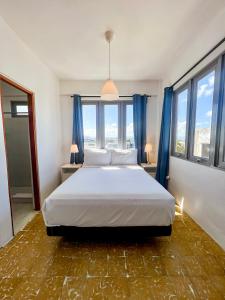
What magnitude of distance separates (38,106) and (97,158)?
5.16ft

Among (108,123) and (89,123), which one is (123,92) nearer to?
(108,123)

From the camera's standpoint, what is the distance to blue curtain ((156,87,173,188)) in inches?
124

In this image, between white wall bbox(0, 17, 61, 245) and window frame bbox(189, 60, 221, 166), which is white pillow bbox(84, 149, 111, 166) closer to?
white wall bbox(0, 17, 61, 245)

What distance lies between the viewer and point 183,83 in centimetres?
271

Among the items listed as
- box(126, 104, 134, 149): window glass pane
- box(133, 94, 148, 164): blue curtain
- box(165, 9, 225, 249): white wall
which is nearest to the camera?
box(165, 9, 225, 249): white wall

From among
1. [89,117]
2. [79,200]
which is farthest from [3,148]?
[89,117]

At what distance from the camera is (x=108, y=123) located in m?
4.07

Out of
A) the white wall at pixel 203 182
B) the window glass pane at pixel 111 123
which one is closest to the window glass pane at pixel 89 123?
the window glass pane at pixel 111 123

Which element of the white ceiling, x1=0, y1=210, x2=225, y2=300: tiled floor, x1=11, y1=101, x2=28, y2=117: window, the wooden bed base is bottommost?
x1=0, y1=210, x2=225, y2=300: tiled floor

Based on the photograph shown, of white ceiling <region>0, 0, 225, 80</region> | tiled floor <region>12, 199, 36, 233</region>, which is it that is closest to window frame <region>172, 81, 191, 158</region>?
white ceiling <region>0, 0, 225, 80</region>

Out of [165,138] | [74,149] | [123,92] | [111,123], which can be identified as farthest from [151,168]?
[123,92]

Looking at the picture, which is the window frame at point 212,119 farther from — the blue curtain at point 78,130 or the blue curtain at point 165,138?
the blue curtain at point 78,130

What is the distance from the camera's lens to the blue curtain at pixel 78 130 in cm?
384

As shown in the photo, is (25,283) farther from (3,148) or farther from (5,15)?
(5,15)
